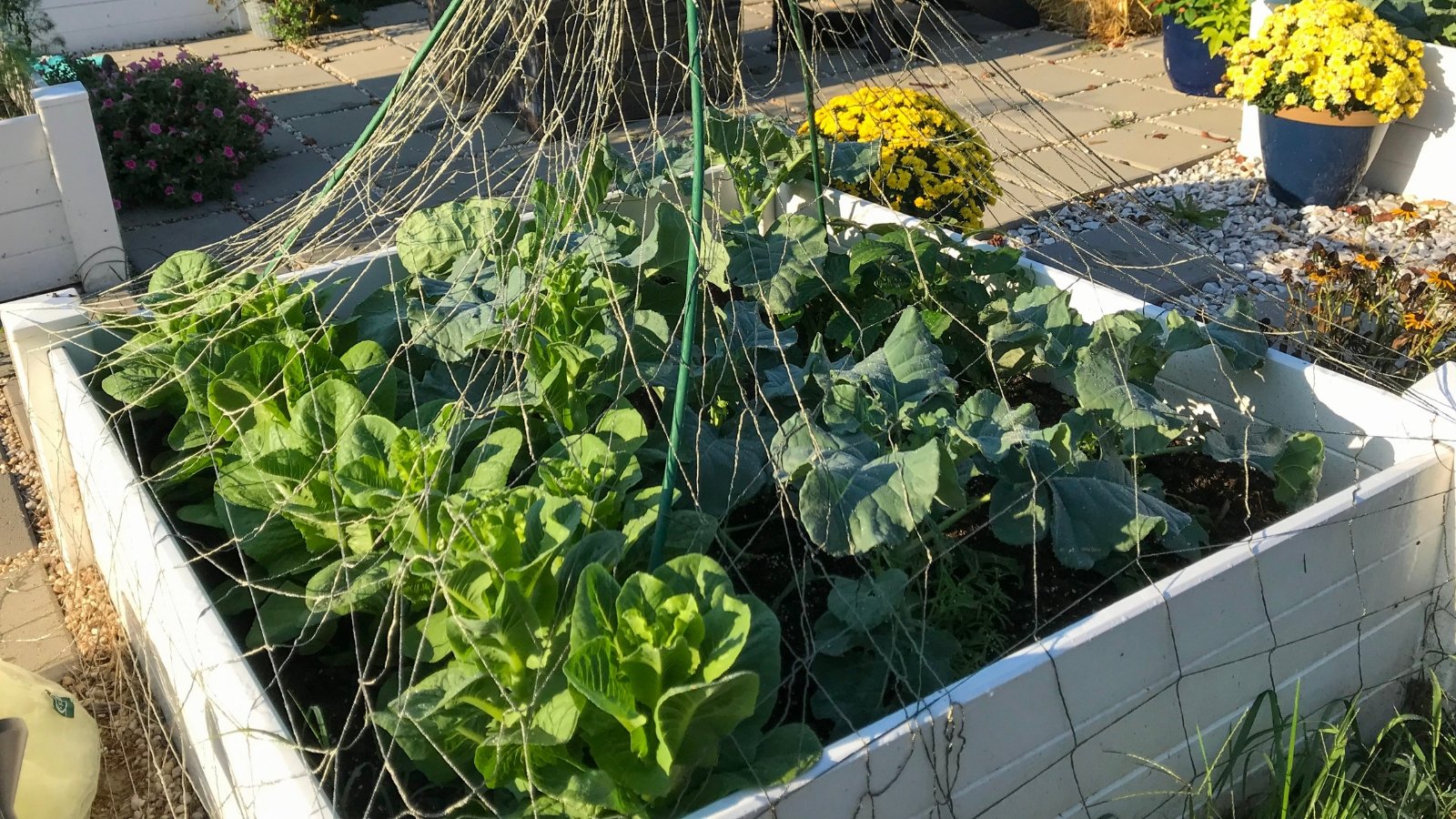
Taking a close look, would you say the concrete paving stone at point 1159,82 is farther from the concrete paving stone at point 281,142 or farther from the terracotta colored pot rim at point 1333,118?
the concrete paving stone at point 281,142

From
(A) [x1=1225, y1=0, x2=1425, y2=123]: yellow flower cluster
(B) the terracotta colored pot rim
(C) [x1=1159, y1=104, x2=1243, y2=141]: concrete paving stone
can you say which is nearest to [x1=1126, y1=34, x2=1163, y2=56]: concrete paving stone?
(C) [x1=1159, y1=104, x2=1243, y2=141]: concrete paving stone

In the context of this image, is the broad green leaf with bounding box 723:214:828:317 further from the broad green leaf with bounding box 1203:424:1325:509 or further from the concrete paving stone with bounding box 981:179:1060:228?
the concrete paving stone with bounding box 981:179:1060:228

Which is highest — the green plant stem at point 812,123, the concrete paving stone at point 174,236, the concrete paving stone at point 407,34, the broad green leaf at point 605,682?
the green plant stem at point 812,123

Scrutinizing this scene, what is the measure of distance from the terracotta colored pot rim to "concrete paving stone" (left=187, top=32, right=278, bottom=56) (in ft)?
17.0

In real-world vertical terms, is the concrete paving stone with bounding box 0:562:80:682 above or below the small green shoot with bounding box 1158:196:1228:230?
below

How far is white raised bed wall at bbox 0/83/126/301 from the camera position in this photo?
352cm

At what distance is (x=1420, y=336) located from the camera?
8.79 ft

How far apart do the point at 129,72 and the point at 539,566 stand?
4052 millimetres

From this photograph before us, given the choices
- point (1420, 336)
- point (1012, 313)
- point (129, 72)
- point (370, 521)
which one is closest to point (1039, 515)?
point (1012, 313)

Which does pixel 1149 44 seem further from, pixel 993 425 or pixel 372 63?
pixel 993 425

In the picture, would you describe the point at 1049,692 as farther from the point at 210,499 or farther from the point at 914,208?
the point at 914,208

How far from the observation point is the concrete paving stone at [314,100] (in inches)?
208

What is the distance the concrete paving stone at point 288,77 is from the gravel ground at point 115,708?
12.0 feet

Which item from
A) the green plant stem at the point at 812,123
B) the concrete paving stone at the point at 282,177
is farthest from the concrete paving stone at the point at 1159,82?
the concrete paving stone at the point at 282,177
